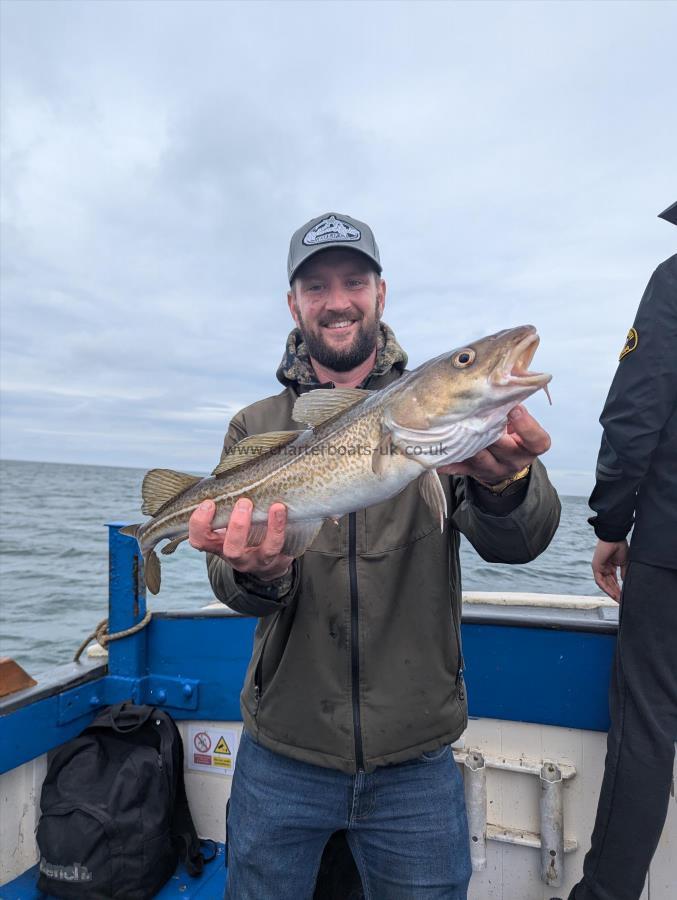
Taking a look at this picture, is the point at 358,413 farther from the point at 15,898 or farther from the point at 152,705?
the point at 15,898

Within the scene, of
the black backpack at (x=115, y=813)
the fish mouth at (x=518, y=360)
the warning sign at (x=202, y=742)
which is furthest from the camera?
the warning sign at (x=202, y=742)

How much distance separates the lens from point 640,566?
9.34 feet

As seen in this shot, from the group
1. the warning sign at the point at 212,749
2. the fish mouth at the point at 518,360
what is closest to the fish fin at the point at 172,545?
the fish mouth at the point at 518,360

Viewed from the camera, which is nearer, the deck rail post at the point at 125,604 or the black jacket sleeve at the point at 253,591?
the black jacket sleeve at the point at 253,591

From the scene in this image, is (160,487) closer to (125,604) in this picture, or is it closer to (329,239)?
(125,604)

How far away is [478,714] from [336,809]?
135 cm

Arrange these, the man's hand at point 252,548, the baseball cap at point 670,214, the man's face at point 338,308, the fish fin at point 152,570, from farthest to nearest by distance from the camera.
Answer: the man's face at point 338,308
the baseball cap at point 670,214
the fish fin at point 152,570
the man's hand at point 252,548

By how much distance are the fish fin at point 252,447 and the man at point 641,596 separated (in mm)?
1728

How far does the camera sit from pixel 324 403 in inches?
105

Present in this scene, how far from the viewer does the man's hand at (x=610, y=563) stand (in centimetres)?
320

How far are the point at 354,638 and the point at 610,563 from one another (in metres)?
1.69

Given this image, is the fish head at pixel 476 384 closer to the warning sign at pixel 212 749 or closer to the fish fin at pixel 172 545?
the fish fin at pixel 172 545

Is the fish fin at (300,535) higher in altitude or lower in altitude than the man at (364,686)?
higher

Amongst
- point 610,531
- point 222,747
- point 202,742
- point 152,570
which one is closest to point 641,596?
point 610,531
